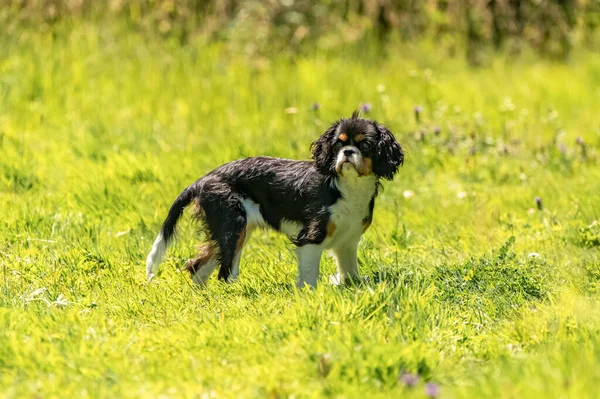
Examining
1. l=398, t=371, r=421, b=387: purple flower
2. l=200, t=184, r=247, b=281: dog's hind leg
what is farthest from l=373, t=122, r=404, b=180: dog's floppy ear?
l=398, t=371, r=421, b=387: purple flower

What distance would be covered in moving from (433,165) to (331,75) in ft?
6.90

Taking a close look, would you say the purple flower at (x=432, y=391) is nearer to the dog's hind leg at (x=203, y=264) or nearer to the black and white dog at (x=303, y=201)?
the black and white dog at (x=303, y=201)

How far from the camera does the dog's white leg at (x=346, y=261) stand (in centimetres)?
552

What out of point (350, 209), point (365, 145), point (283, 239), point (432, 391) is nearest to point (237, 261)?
point (350, 209)

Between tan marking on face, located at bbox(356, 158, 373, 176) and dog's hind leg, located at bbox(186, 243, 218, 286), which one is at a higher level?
tan marking on face, located at bbox(356, 158, 373, 176)

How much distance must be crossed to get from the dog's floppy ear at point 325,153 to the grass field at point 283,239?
606 mm

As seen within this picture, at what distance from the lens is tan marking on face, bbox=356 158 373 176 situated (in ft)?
17.5

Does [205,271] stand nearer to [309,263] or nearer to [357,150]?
[309,263]

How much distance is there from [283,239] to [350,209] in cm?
127

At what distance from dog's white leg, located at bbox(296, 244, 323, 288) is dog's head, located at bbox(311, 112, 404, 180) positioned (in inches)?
17.0

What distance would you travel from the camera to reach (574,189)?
7.48 meters

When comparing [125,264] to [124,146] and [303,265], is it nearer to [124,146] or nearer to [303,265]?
[303,265]

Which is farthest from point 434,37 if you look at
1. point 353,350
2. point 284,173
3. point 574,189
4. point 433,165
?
point 353,350

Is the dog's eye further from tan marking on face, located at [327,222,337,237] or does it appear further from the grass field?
the grass field
